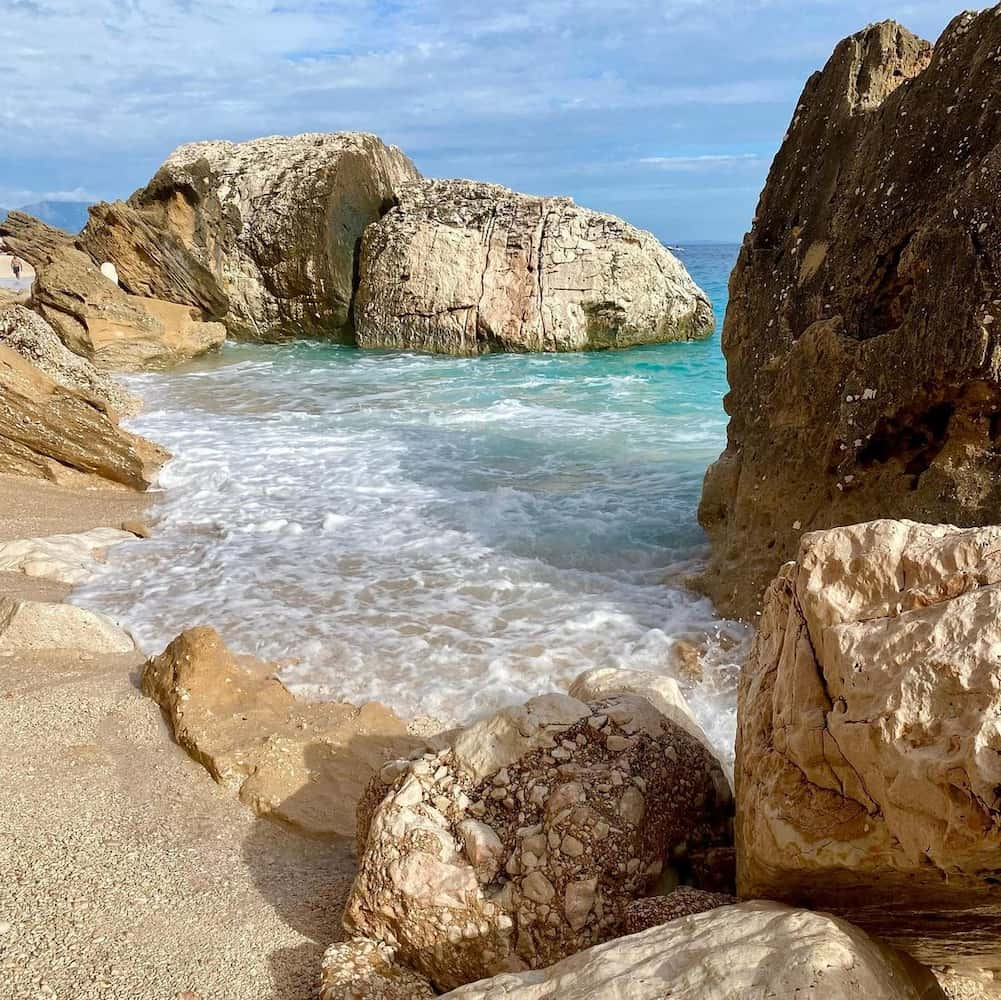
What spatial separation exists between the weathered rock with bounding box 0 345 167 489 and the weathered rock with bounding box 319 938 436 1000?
576cm

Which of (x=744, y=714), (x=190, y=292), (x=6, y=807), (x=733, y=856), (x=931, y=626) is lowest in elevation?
(x=6, y=807)

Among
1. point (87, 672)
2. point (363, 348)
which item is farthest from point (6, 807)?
point (363, 348)

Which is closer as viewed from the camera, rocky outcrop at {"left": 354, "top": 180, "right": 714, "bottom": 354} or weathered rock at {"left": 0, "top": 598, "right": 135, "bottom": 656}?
weathered rock at {"left": 0, "top": 598, "right": 135, "bottom": 656}

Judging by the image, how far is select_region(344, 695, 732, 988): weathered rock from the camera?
2.18 meters

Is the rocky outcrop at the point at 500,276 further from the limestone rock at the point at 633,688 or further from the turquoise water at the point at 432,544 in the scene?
the limestone rock at the point at 633,688

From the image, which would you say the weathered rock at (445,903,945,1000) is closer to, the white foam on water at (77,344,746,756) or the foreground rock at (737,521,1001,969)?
the foreground rock at (737,521,1001,969)

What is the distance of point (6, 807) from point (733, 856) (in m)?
2.33

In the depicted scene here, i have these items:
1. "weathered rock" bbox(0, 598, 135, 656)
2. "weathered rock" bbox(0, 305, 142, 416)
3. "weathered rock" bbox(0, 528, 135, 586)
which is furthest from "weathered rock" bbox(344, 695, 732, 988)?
"weathered rock" bbox(0, 305, 142, 416)

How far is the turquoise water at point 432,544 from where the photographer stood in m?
4.55

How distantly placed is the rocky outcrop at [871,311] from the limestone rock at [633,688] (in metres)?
1.40

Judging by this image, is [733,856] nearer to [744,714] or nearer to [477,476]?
[744,714]

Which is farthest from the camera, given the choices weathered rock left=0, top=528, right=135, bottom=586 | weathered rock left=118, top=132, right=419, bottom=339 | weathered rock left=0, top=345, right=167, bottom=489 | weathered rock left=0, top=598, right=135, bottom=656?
weathered rock left=118, top=132, right=419, bottom=339

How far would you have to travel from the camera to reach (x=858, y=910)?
5.78ft

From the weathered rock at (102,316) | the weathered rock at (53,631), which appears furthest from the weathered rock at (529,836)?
the weathered rock at (102,316)
